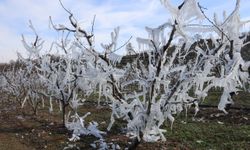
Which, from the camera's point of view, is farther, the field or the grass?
the field

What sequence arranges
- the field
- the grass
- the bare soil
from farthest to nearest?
the bare soil
the field
the grass

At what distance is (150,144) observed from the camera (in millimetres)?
12164

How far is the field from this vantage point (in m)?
12.5

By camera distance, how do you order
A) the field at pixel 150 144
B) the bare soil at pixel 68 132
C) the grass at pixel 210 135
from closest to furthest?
the grass at pixel 210 135, the field at pixel 150 144, the bare soil at pixel 68 132

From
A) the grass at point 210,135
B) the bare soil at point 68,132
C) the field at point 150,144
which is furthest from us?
the bare soil at point 68,132

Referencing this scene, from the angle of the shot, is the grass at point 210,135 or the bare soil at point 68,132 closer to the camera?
the grass at point 210,135

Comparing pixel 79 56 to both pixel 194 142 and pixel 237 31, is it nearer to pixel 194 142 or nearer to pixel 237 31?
pixel 194 142

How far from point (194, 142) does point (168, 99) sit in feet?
9.19

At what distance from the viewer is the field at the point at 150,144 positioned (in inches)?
492

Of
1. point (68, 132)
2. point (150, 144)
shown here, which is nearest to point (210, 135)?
point (150, 144)

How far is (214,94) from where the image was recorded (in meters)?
24.4

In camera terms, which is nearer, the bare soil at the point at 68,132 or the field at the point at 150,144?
the field at the point at 150,144

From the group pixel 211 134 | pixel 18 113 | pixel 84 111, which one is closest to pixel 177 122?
pixel 211 134

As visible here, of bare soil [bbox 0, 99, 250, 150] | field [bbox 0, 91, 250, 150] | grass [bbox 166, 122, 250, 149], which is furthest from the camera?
bare soil [bbox 0, 99, 250, 150]
